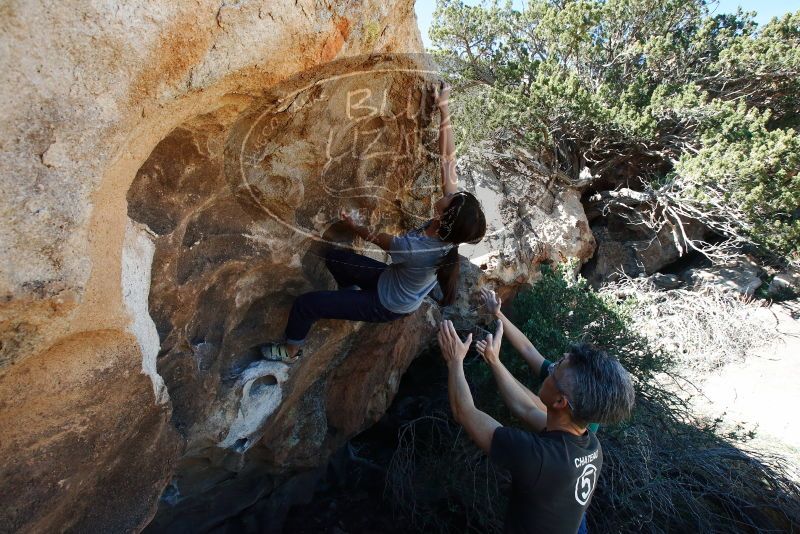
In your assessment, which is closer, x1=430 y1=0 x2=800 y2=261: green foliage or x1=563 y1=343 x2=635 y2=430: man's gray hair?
x1=563 y1=343 x2=635 y2=430: man's gray hair

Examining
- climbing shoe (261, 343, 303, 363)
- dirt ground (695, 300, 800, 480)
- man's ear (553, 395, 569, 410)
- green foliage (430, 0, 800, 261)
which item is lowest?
dirt ground (695, 300, 800, 480)

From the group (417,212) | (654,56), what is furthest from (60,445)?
(654,56)

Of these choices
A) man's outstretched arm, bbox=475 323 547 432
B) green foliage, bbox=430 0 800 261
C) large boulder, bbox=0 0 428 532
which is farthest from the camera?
green foliage, bbox=430 0 800 261

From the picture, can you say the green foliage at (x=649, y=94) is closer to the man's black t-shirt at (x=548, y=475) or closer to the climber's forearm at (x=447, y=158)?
the climber's forearm at (x=447, y=158)

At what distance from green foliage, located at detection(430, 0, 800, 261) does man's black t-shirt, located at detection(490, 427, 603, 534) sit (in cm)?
584

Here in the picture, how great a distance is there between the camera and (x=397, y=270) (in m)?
2.45

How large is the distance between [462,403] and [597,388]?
0.52 m

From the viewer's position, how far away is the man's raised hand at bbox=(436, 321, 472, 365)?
2.18 meters

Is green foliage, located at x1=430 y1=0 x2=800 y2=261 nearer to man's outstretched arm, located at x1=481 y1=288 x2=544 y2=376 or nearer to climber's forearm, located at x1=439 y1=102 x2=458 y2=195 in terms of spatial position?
climber's forearm, located at x1=439 y1=102 x2=458 y2=195

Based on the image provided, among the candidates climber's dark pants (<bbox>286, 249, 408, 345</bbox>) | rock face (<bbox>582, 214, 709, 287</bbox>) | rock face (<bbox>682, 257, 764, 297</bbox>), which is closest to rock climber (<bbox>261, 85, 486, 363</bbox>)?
climber's dark pants (<bbox>286, 249, 408, 345</bbox>)

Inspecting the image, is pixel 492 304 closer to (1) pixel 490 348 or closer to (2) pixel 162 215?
(1) pixel 490 348

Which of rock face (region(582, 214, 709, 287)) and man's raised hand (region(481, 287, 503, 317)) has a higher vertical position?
rock face (region(582, 214, 709, 287))

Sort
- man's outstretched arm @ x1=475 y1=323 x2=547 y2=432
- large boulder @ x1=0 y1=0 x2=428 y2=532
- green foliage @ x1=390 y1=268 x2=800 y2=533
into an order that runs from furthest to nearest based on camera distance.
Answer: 1. green foliage @ x1=390 y1=268 x2=800 y2=533
2. man's outstretched arm @ x1=475 y1=323 x2=547 y2=432
3. large boulder @ x1=0 y1=0 x2=428 y2=532

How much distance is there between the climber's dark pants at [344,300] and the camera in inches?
99.6
